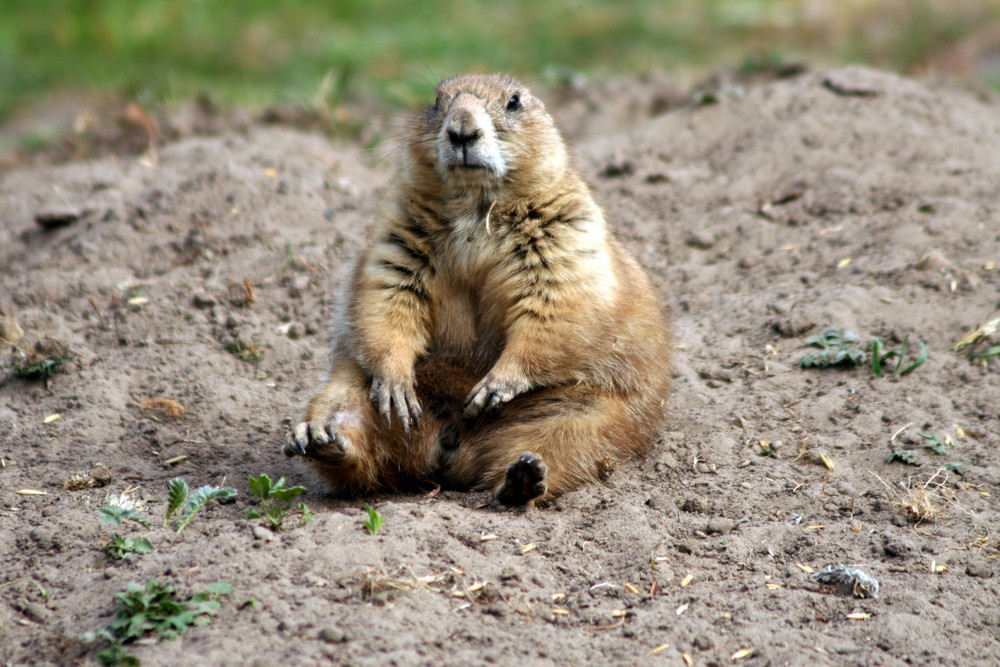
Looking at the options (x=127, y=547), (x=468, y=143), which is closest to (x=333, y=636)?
(x=127, y=547)

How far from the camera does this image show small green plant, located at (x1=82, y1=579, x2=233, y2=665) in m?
2.98

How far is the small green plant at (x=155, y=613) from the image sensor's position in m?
2.98

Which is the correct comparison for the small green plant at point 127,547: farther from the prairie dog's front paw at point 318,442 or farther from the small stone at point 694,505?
the small stone at point 694,505

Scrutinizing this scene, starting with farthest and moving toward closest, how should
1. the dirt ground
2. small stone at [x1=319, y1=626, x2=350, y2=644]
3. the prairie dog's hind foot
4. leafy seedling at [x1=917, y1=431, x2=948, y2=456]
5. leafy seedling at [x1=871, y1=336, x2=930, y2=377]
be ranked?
1. leafy seedling at [x1=871, y1=336, x2=930, y2=377]
2. leafy seedling at [x1=917, y1=431, x2=948, y2=456]
3. the prairie dog's hind foot
4. the dirt ground
5. small stone at [x1=319, y1=626, x2=350, y2=644]

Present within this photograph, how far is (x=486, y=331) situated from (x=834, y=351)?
6.13ft

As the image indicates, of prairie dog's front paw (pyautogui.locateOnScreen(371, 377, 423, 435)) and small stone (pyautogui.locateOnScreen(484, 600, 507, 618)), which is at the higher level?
prairie dog's front paw (pyautogui.locateOnScreen(371, 377, 423, 435))

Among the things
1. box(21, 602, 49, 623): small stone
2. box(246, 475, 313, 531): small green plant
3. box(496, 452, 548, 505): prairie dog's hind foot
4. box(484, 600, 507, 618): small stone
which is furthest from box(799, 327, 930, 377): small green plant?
box(21, 602, 49, 623): small stone

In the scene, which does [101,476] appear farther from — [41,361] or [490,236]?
[490,236]

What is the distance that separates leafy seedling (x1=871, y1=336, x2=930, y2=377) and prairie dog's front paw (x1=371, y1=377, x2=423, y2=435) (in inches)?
88.7

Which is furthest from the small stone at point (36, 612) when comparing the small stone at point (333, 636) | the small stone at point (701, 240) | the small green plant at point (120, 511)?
the small stone at point (701, 240)

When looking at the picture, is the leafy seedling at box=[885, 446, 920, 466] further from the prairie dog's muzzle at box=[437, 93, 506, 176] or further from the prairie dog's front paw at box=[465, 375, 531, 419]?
the prairie dog's muzzle at box=[437, 93, 506, 176]

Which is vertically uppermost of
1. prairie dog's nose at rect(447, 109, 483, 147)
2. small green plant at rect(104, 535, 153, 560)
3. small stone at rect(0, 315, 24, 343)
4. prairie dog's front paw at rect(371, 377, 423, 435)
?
prairie dog's nose at rect(447, 109, 483, 147)

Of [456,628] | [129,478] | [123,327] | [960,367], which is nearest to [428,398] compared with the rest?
[129,478]

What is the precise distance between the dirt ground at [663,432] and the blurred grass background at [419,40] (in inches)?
96.5
